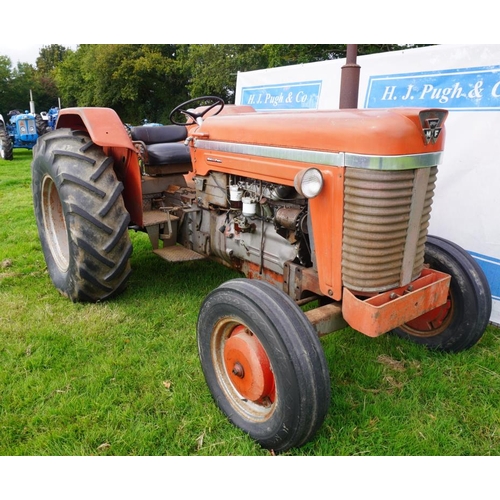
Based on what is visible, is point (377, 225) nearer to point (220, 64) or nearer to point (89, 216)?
point (89, 216)

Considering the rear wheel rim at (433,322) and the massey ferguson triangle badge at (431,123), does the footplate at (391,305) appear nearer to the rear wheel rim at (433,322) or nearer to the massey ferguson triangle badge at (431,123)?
the rear wheel rim at (433,322)

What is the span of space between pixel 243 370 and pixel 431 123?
1.49 meters

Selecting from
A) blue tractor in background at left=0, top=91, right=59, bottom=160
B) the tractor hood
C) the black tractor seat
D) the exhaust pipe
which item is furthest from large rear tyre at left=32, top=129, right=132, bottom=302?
blue tractor in background at left=0, top=91, right=59, bottom=160

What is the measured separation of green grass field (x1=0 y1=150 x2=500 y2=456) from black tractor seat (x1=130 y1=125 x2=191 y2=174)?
1.14 m

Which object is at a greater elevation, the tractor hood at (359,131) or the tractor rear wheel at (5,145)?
the tractor hood at (359,131)

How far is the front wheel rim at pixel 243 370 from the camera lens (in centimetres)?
222

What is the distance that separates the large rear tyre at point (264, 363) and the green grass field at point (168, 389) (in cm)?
13

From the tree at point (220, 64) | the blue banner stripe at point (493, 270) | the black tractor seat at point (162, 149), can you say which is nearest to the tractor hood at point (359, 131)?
the black tractor seat at point (162, 149)

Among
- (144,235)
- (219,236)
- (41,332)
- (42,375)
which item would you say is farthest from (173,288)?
(144,235)

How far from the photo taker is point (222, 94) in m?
20.6

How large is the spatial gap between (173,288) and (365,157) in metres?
2.38

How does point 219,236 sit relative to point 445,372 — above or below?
above

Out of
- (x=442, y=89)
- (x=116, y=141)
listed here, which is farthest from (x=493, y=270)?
(x=116, y=141)

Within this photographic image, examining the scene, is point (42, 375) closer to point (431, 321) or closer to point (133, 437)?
point (133, 437)
